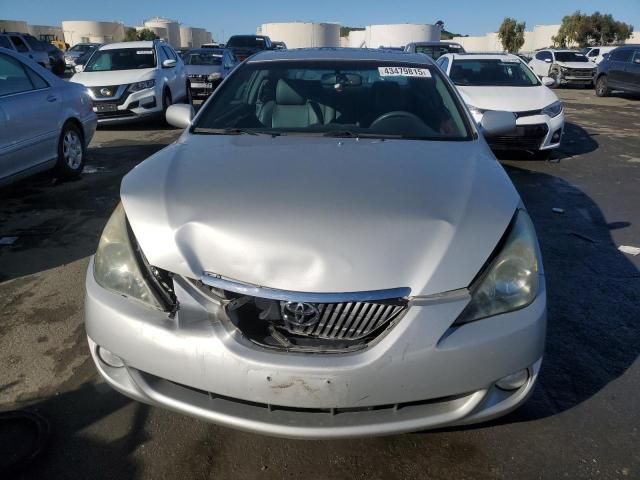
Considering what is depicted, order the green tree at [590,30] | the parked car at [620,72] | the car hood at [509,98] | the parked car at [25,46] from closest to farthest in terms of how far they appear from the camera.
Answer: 1. the car hood at [509,98]
2. the parked car at [620,72]
3. the parked car at [25,46]
4. the green tree at [590,30]

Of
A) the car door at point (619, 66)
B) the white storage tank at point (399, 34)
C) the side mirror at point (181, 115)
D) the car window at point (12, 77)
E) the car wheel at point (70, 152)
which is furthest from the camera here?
the white storage tank at point (399, 34)

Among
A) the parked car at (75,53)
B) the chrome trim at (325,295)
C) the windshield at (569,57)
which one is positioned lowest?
the parked car at (75,53)

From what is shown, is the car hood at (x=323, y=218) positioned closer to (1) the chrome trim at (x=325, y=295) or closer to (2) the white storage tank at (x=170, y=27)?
(1) the chrome trim at (x=325, y=295)

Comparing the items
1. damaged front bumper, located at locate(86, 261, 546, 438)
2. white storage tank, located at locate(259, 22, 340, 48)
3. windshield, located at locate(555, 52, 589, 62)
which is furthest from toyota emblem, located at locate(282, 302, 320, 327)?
white storage tank, located at locate(259, 22, 340, 48)

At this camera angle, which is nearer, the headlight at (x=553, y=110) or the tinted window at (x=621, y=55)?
the headlight at (x=553, y=110)

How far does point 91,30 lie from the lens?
7850cm

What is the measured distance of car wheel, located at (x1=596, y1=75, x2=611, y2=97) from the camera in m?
17.6

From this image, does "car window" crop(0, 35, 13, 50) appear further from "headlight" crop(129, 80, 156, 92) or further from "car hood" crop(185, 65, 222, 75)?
"headlight" crop(129, 80, 156, 92)

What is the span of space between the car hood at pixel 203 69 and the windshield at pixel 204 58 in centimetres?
48

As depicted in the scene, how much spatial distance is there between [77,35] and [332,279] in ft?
291

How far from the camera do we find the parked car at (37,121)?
5.00m

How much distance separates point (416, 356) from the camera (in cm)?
167

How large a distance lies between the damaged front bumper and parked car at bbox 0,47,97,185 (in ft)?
12.9

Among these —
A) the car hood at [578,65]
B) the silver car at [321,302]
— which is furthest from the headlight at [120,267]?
the car hood at [578,65]
